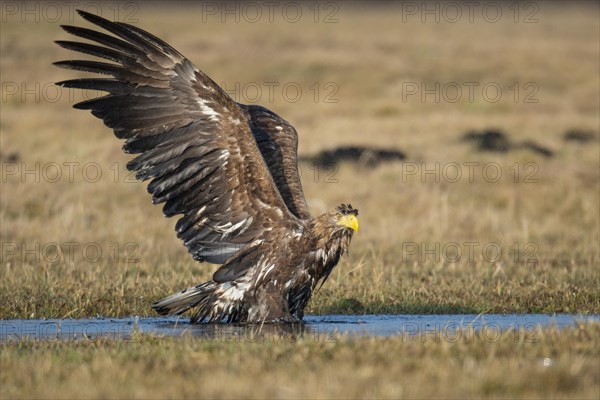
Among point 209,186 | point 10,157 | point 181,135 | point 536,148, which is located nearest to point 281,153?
point 209,186

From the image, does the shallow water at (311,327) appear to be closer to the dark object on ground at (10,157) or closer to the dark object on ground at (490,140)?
the dark object on ground at (10,157)

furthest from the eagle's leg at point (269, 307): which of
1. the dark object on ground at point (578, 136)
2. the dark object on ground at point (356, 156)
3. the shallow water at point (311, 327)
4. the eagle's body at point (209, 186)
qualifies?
the dark object on ground at point (578, 136)

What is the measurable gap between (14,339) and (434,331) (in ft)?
10.3

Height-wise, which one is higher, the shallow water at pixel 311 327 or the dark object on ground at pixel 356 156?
the dark object on ground at pixel 356 156

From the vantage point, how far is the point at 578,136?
74.1 ft

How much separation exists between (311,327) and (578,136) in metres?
14.8

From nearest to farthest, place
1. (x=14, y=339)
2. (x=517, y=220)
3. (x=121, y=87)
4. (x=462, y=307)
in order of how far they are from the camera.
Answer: (x=14, y=339)
(x=121, y=87)
(x=462, y=307)
(x=517, y=220)

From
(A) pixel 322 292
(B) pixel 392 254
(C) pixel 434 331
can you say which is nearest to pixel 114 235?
(B) pixel 392 254

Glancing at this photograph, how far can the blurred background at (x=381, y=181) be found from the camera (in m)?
10.9

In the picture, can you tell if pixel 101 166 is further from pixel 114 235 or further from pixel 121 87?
pixel 121 87

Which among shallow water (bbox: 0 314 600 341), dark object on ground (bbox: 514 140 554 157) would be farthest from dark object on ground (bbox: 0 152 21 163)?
shallow water (bbox: 0 314 600 341)

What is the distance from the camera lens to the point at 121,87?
9359 millimetres

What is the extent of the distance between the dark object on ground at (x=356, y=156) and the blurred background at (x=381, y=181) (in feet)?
0.20

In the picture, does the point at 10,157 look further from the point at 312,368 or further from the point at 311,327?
the point at 312,368
